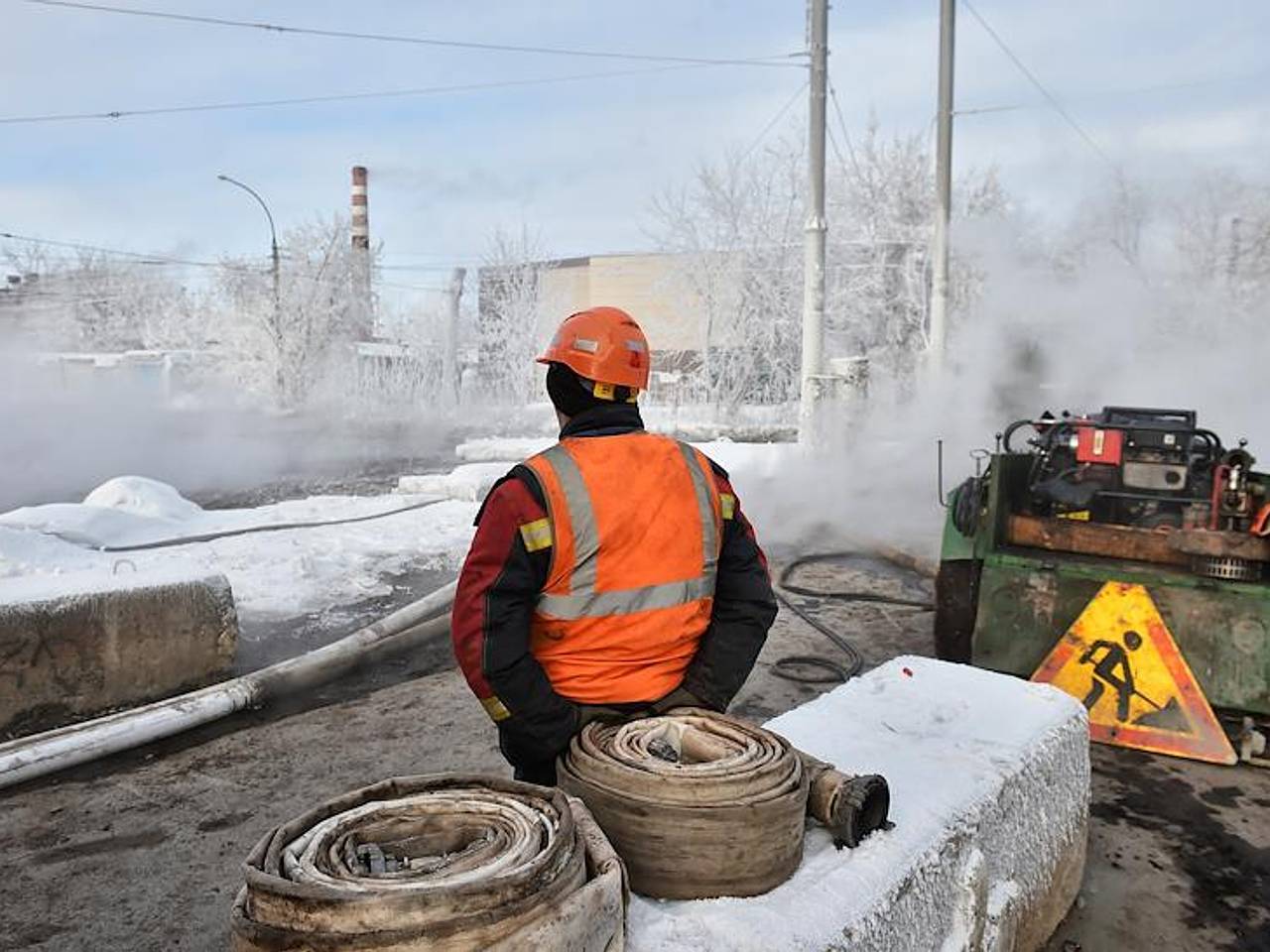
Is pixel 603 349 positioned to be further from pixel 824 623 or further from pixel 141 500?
pixel 141 500

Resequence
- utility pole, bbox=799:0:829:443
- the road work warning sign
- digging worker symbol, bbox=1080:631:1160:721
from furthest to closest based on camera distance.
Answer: utility pole, bbox=799:0:829:443 → digging worker symbol, bbox=1080:631:1160:721 → the road work warning sign

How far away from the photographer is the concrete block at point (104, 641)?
5574 mm

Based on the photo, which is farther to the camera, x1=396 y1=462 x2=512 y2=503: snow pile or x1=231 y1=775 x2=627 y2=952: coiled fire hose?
x1=396 y1=462 x2=512 y2=503: snow pile

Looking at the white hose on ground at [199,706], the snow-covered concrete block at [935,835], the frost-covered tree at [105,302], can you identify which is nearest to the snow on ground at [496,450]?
the white hose on ground at [199,706]

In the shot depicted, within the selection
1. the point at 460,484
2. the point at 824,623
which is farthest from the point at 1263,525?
the point at 460,484

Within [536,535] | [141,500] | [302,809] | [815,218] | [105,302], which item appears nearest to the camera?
[536,535]

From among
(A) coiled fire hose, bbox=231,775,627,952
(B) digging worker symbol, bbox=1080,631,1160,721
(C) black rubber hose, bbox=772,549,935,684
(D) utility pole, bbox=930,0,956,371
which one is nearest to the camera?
(A) coiled fire hose, bbox=231,775,627,952

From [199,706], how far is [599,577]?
408 centimetres

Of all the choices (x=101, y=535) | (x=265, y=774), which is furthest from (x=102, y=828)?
(x=101, y=535)

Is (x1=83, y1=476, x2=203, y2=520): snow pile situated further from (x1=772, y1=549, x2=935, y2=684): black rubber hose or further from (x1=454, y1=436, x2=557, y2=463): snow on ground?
(x1=454, y1=436, x2=557, y2=463): snow on ground

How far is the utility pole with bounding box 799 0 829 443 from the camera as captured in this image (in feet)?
43.2

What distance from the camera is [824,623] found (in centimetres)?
816

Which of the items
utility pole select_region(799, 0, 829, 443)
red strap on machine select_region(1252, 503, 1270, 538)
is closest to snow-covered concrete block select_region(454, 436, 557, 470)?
utility pole select_region(799, 0, 829, 443)

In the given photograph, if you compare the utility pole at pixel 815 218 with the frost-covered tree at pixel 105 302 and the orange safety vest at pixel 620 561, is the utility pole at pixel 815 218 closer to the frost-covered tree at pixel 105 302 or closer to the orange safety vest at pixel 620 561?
the orange safety vest at pixel 620 561
